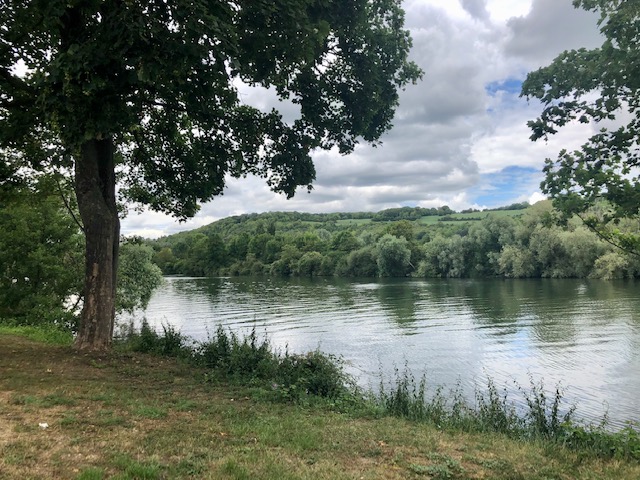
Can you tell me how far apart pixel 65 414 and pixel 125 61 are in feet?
17.8

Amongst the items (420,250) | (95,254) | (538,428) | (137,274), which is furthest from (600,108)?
(420,250)

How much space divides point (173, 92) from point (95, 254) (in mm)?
4032

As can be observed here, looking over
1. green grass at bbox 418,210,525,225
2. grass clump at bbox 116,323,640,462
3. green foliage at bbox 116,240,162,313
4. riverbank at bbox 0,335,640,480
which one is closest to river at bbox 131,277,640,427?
green foliage at bbox 116,240,162,313

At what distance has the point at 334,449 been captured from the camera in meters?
5.70

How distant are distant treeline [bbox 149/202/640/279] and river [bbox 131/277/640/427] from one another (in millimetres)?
5469

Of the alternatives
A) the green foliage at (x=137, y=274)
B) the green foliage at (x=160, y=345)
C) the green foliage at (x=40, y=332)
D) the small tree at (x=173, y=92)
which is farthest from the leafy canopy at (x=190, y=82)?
the green foliage at (x=137, y=274)

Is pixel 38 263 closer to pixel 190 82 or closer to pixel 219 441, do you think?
pixel 190 82

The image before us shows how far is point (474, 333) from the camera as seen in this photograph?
27.2 meters

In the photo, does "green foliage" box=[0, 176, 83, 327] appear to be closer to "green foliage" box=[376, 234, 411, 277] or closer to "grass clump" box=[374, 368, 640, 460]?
"grass clump" box=[374, 368, 640, 460]

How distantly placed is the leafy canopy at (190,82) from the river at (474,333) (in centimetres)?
608

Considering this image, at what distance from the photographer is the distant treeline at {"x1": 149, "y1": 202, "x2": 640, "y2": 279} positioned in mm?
63219

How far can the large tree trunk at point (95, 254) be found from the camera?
10469 mm

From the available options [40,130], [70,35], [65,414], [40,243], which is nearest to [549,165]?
[65,414]

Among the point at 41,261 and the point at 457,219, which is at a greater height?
the point at 457,219
